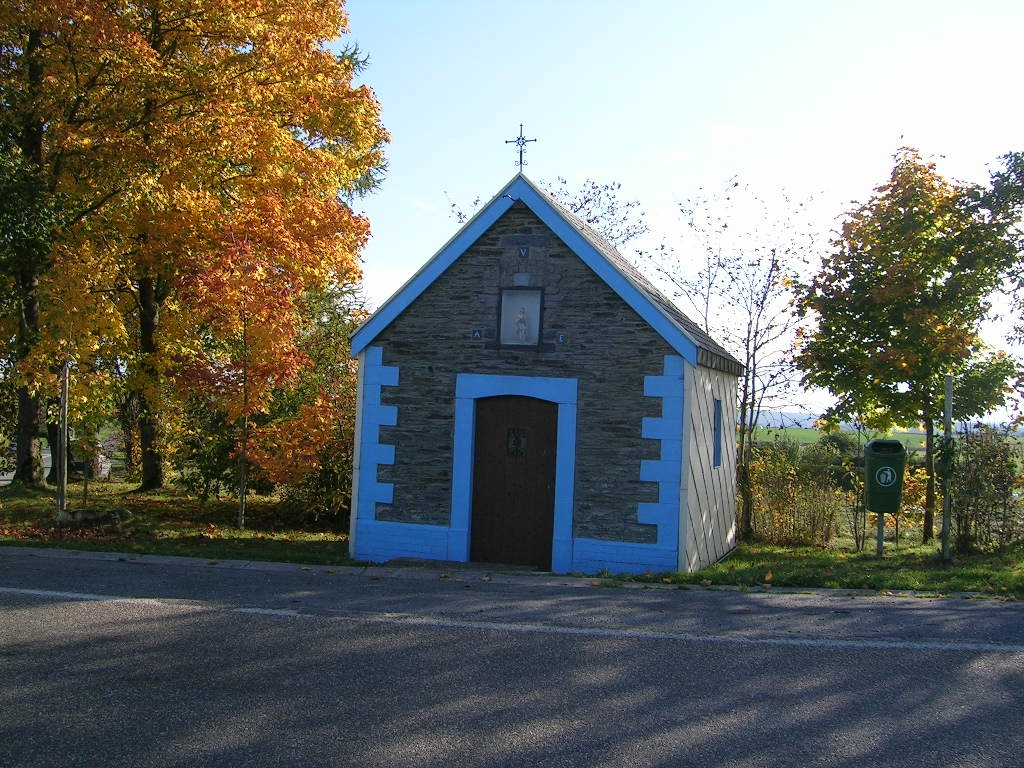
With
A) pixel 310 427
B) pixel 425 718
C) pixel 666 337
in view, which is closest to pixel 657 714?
pixel 425 718

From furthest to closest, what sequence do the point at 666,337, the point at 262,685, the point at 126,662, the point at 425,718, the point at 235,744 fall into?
the point at 666,337 → the point at 126,662 → the point at 262,685 → the point at 425,718 → the point at 235,744

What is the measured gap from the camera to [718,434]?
42.6ft

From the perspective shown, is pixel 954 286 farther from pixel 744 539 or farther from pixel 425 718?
pixel 425 718

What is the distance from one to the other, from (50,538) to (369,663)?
7.48 m

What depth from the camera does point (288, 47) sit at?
1551 centimetres

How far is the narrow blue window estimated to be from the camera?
12797mm

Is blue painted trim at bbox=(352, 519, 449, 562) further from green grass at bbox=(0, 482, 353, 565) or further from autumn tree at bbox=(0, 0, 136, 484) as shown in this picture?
autumn tree at bbox=(0, 0, 136, 484)

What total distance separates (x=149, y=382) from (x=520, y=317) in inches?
333

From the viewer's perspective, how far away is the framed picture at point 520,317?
11.1 metres

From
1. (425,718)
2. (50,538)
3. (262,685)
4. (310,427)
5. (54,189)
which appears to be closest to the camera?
(425,718)

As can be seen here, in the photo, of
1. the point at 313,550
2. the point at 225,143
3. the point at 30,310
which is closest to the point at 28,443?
the point at 30,310

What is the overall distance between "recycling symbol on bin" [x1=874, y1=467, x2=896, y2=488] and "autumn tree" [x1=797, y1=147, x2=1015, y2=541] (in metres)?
1.80

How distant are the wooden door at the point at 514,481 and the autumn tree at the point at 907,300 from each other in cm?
609

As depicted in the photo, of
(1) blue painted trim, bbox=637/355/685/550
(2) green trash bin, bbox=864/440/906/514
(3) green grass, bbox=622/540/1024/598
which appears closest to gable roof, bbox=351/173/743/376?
(1) blue painted trim, bbox=637/355/685/550
